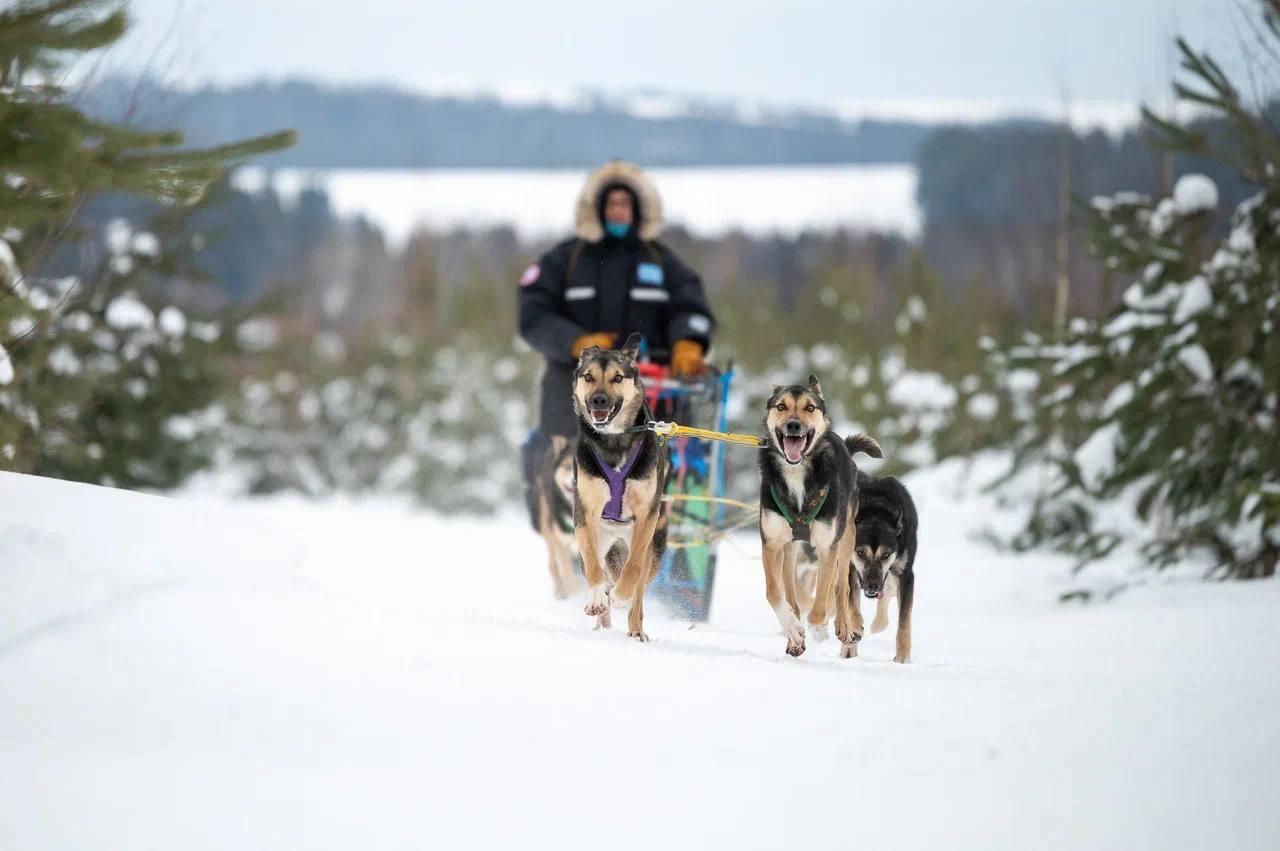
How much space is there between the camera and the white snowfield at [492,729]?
3.21 meters

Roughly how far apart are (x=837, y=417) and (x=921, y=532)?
9.32 m

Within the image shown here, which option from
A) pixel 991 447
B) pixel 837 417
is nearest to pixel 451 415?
pixel 837 417

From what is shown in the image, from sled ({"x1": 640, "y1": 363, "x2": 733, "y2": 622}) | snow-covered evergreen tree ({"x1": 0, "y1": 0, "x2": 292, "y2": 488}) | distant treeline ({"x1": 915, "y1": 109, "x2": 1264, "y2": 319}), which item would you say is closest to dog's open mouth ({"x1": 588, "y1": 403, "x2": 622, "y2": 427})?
snow-covered evergreen tree ({"x1": 0, "y1": 0, "x2": 292, "y2": 488})

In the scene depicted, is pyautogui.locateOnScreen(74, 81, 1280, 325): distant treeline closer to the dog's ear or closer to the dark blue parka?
the dark blue parka

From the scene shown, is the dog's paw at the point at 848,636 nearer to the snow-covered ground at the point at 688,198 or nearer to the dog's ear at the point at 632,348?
the dog's ear at the point at 632,348

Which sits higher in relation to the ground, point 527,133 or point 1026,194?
point 527,133

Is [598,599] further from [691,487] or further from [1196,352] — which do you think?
[1196,352]

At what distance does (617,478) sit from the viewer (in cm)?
467

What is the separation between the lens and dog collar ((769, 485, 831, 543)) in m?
4.32

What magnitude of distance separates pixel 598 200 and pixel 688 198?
159 feet

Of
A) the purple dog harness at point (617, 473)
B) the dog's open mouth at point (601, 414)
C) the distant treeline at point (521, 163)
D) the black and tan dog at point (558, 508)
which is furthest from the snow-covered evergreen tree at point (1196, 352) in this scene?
the distant treeline at point (521, 163)

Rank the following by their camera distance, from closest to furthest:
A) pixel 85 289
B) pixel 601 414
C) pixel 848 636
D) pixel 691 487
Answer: pixel 601 414
pixel 848 636
pixel 691 487
pixel 85 289

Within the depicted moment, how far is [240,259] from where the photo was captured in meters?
58.2

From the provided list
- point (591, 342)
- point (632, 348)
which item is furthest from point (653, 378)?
point (632, 348)
